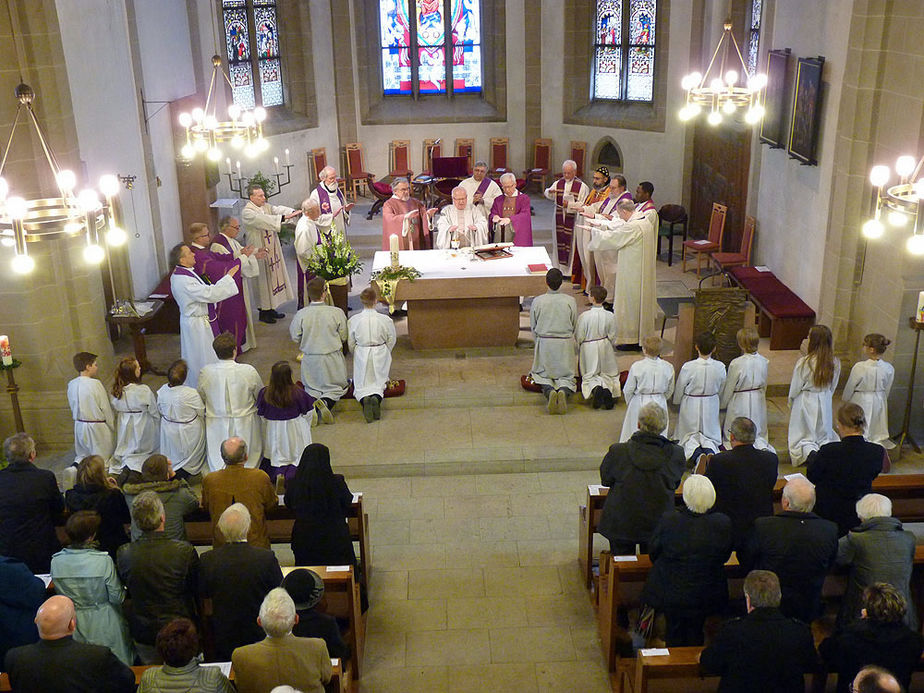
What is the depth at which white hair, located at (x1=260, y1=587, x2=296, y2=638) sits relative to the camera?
501cm

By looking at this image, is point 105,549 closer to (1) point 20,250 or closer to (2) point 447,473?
(1) point 20,250

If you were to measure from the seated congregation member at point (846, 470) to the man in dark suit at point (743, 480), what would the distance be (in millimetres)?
460

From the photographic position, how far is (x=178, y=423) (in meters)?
9.30

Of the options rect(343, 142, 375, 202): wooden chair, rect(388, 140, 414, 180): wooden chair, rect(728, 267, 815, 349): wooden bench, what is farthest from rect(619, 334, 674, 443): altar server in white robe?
rect(388, 140, 414, 180): wooden chair

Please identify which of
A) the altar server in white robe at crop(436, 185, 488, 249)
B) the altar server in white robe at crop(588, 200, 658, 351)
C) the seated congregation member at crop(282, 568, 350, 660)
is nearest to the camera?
the seated congregation member at crop(282, 568, 350, 660)

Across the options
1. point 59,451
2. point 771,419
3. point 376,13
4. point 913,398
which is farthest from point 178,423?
point 376,13

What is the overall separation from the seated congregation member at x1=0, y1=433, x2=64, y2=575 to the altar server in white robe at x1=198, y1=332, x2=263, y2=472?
2250 millimetres

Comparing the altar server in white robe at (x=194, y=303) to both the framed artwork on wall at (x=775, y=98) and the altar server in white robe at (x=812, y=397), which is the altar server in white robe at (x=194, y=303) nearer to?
the altar server in white robe at (x=812, y=397)

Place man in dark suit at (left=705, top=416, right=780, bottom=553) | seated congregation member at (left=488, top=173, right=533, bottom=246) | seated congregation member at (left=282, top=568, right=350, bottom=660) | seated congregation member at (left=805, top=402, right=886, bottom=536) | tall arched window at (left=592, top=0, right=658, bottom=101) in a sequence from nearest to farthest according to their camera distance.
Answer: seated congregation member at (left=282, top=568, right=350, bottom=660)
man in dark suit at (left=705, top=416, right=780, bottom=553)
seated congregation member at (left=805, top=402, right=886, bottom=536)
seated congregation member at (left=488, top=173, right=533, bottom=246)
tall arched window at (left=592, top=0, right=658, bottom=101)

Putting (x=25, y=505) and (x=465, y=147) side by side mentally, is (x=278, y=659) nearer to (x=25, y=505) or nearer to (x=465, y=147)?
(x=25, y=505)

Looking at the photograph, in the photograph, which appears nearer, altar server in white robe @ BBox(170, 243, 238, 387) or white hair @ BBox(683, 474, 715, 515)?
white hair @ BBox(683, 474, 715, 515)

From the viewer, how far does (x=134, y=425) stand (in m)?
9.34

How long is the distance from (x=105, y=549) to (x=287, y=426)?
2.68m

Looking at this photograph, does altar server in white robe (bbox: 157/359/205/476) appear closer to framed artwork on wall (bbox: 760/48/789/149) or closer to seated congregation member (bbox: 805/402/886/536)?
seated congregation member (bbox: 805/402/886/536)
